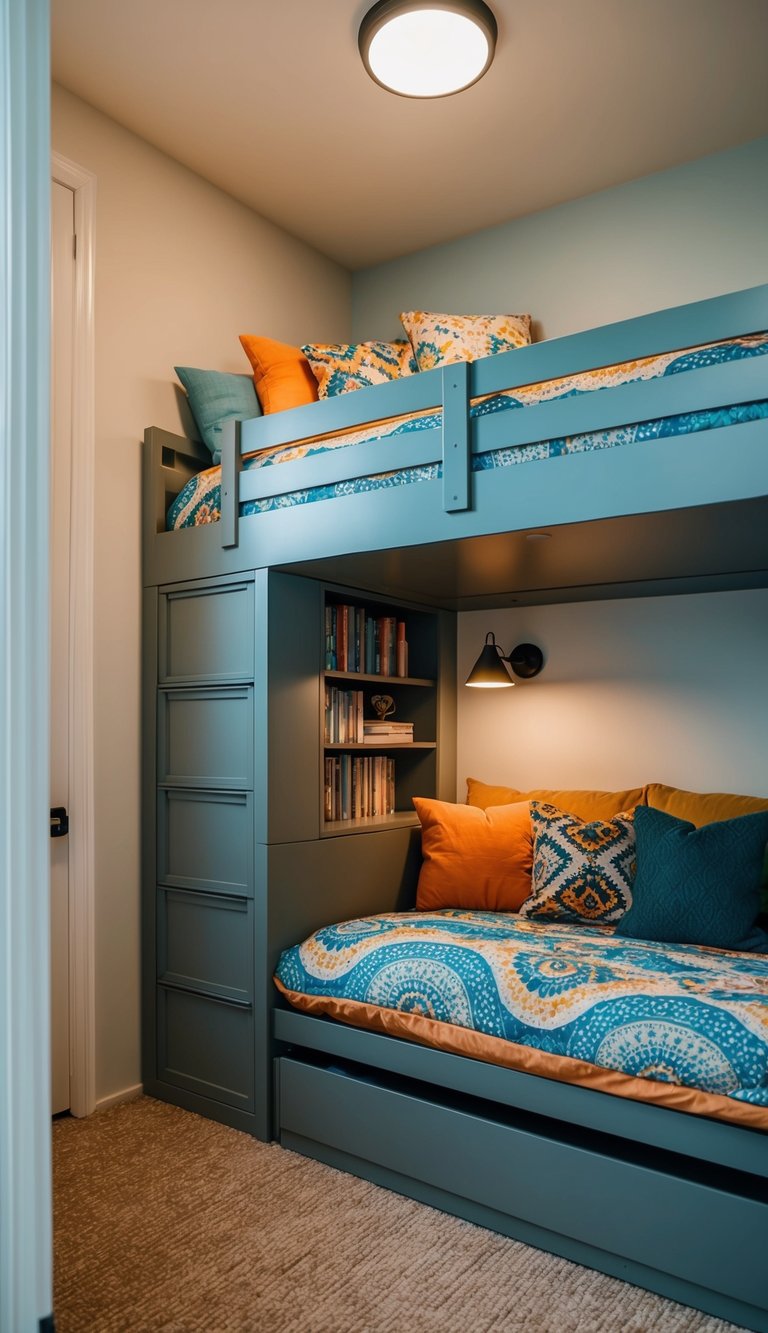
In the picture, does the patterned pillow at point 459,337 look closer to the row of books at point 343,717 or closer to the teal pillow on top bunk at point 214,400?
the teal pillow on top bunk at point 214,400

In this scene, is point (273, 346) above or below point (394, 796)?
above

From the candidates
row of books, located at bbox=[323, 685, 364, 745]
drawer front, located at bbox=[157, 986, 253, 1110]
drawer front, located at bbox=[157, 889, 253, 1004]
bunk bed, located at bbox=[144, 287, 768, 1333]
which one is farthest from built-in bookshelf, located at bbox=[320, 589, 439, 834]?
drawer front, located at bbox=[157, 986, 253, 1110]

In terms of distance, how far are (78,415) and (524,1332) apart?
8.11 feet

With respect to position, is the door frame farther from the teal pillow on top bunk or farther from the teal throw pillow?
the teal throw pillow

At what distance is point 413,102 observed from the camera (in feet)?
8.66

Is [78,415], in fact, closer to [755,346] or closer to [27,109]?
[27,109]

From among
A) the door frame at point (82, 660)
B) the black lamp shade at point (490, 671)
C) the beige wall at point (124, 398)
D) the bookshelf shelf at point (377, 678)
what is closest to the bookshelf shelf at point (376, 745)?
the bookshelf shelf at point (377, 678)

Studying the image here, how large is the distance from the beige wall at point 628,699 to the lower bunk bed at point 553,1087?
2.40ft

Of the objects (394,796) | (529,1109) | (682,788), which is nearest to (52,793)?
(394,796)

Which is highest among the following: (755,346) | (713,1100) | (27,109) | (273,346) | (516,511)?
(273,346)

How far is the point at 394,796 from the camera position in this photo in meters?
3.24

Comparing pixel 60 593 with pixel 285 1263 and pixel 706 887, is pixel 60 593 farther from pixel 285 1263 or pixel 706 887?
pixel 706 887

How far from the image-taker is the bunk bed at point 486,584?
1.72 meters

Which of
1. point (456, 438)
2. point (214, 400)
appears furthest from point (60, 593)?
point (456, 438)
